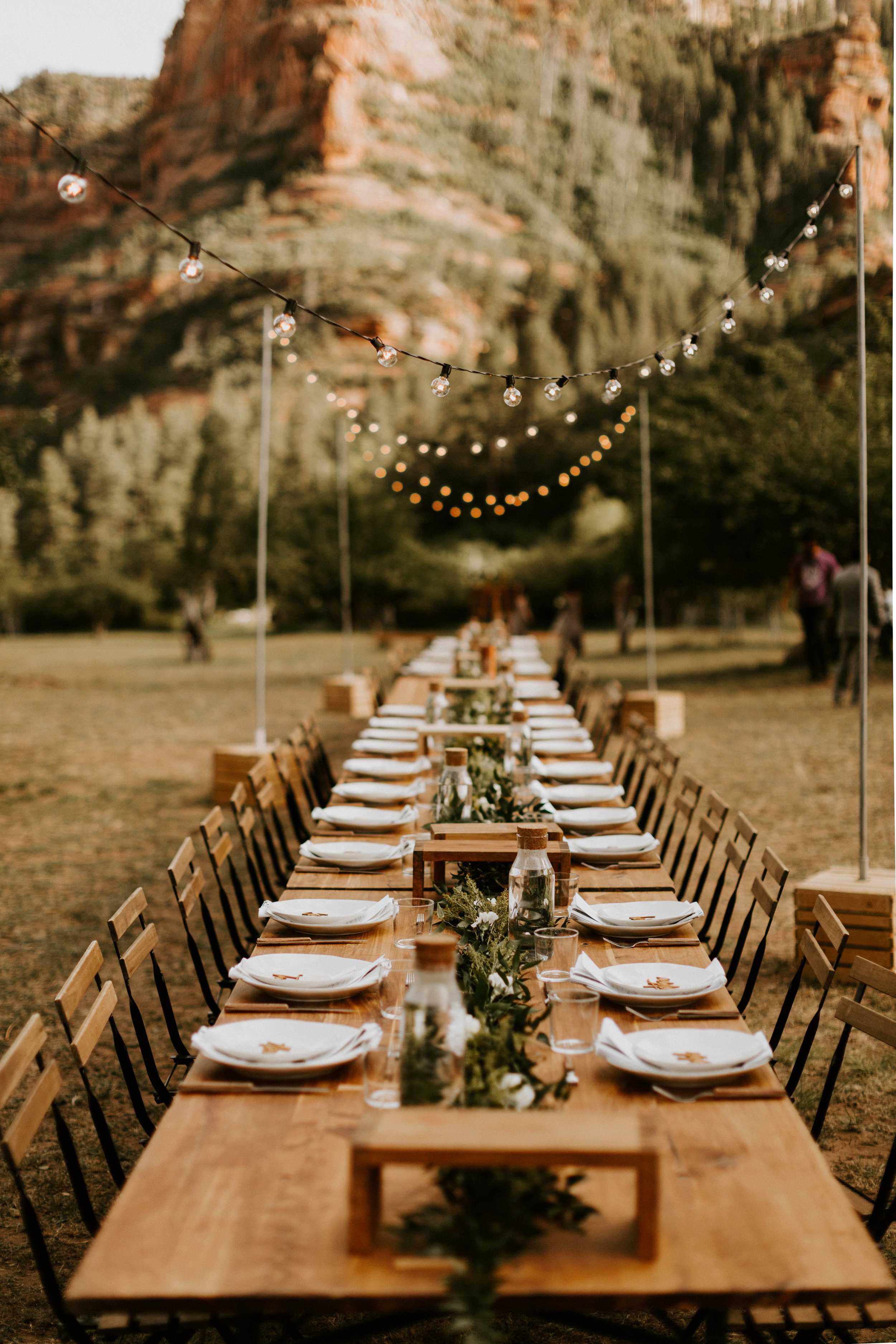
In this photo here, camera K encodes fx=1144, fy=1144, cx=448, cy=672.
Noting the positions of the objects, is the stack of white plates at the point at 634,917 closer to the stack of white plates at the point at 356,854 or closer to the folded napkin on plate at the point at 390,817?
the stack of white plates at the point at 356,854

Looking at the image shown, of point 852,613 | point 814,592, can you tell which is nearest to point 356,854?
point 852,613

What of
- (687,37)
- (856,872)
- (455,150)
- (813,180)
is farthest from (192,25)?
(856,872)

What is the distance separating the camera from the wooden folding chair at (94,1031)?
6.61 feet

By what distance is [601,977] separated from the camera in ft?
7.31

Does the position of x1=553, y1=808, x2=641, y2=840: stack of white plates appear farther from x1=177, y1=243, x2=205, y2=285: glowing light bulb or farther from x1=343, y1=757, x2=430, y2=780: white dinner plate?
x1=177, y1=243, x2=205, y2=285: glowing light bulb

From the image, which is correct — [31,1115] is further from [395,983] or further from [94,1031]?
[395,983]

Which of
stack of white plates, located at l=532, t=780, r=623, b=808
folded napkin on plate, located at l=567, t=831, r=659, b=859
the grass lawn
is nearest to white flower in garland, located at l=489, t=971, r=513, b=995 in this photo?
the grass lawn

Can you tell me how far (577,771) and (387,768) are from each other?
74 centimetres

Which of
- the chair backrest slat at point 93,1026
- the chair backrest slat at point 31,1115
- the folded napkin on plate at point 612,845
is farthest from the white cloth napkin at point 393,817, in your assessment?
the chair backrest slat at point 31,1115

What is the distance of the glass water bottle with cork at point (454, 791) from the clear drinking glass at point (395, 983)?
0.91 meters

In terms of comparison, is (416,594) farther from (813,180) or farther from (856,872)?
(856,872)

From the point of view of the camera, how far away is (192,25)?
50.9m

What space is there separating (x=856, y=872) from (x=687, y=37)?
50.4m

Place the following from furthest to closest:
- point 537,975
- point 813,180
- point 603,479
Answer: point 603,479 → point 813,180 → point 537,975
